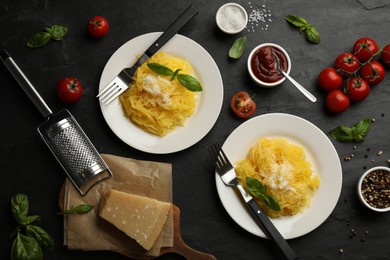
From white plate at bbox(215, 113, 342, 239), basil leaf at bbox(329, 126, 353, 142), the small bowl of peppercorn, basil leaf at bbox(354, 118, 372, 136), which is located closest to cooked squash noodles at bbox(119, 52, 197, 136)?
white plate at bbox(215, 113, 342, 239)

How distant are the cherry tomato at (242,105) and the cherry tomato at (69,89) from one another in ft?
4.96

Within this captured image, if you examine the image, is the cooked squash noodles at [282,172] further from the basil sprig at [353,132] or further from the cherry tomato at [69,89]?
the cherry tomato at [69,89]

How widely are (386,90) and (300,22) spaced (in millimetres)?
1135

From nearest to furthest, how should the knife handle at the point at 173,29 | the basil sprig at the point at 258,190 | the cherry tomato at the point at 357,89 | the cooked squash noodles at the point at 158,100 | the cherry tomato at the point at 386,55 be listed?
1. the basil sprig at the point at 258,190
2. the cooked squash noodles at the point at 158,100
3. the knife handle at the point at 173,29
4. the cherry tomato at the point at 357,89
5. the cherry tomato at the point at 386,55

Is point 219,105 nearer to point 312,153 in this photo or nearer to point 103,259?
point 312,153

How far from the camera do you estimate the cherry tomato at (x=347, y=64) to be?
5.00 m

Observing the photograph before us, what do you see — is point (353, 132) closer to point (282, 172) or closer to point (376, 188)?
point (376, 188)

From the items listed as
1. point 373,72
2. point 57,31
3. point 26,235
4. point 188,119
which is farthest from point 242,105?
point 26,235

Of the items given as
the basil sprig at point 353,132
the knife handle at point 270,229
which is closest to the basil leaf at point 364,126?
the basil sprig at point 353,132

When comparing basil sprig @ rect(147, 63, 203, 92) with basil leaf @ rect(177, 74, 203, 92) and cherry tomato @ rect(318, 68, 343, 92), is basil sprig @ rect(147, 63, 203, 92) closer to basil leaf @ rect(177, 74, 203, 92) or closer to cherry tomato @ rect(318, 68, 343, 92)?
basil leaf @ rect(177, 74, 203, 92)

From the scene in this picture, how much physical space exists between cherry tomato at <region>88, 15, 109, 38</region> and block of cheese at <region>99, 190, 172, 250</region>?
157cm

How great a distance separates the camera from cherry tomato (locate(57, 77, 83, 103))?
479cm

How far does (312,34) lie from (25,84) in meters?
2.90

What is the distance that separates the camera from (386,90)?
5180 millimetres
